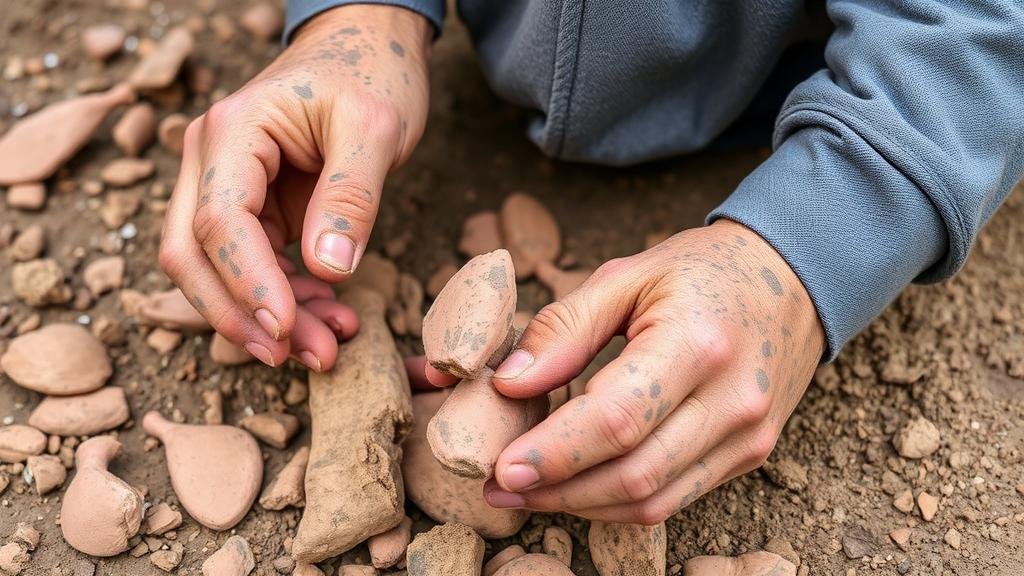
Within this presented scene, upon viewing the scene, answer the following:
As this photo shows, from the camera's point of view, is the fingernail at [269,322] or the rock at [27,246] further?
the rock at [27,246]

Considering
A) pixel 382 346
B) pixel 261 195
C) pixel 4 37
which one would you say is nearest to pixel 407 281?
pixel 382 346

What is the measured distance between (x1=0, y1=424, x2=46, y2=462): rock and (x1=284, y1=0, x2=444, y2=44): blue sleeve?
835 mm

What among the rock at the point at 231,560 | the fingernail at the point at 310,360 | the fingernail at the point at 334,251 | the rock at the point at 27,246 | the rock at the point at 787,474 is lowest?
the rock at the point at 231,560

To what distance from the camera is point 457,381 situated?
1301 millimetres

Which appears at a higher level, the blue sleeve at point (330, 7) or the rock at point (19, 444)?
the blue sleeve at point (330, 7)

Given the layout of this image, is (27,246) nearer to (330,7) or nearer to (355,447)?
(330,7)

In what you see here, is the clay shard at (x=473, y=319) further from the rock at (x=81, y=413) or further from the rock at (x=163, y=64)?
the rock at (x=163, y=64)

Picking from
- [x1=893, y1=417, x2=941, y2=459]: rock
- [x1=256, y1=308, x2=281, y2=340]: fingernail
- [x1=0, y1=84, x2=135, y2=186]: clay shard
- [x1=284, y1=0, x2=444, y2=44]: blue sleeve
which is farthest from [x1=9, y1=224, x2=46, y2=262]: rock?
[x1=893, y1=417, x2=941, y2=459]: rock

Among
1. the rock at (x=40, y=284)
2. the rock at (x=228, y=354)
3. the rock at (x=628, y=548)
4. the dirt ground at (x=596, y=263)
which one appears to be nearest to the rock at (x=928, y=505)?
the dirt ground at (x=596, y=263)

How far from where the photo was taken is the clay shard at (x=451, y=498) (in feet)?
4.47

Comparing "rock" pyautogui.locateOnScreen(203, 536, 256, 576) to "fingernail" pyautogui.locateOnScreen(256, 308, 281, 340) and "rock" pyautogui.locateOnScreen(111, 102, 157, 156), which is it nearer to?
"fingernail" pyautogui.locateOnScreen(256, 308, 281, 340)

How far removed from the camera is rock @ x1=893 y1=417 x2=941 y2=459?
1.46 metres

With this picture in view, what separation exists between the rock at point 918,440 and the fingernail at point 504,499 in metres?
0.67

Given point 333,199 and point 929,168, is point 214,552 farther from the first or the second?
point 929,168
